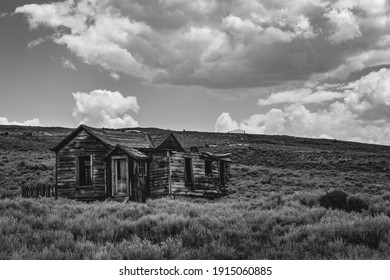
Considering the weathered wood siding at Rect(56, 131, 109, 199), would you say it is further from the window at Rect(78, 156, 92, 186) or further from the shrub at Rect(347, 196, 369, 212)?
the shrub at Rect(347, 196, 369, 212)

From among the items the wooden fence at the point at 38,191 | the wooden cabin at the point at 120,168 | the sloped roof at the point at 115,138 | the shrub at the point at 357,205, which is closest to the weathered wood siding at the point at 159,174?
the wooden cabin at the point at 120,168

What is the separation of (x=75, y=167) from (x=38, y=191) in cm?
258

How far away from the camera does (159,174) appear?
21.9m

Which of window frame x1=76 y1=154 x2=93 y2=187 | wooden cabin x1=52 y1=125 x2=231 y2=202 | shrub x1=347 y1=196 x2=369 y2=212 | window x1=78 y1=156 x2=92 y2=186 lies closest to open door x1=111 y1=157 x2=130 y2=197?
wooden cabin x1=52 y1=125 x2=231 y2=202

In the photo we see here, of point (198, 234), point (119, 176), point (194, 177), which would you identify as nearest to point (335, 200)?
point (198, 234)

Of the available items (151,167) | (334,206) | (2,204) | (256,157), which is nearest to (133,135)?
(151,167)

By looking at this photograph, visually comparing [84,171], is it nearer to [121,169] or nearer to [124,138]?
[121,169]

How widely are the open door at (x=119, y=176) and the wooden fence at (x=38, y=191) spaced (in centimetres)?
332

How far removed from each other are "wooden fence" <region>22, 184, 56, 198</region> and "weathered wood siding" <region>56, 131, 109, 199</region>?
0.95 m

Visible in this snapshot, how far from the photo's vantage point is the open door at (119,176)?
2011 cm

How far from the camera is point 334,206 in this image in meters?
12.0
